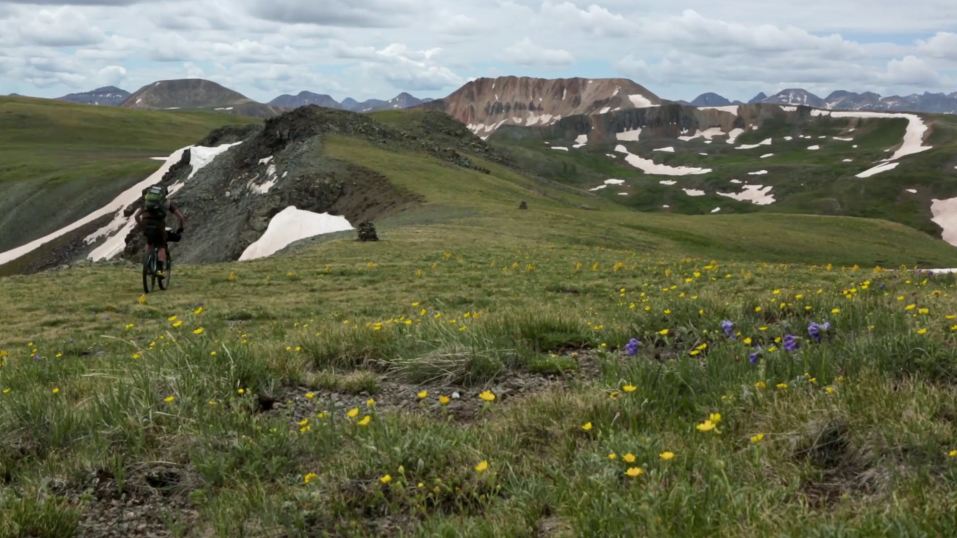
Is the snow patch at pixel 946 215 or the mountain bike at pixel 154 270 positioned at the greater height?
the mountain bike at pixel 154 270

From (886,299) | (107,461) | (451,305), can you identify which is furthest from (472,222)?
(107,461)

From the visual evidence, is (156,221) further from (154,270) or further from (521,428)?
(521,428)

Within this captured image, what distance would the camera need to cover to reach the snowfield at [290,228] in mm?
49312

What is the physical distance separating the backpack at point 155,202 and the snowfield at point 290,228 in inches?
1022

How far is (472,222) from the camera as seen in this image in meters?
44.0

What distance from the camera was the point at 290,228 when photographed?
169 ft

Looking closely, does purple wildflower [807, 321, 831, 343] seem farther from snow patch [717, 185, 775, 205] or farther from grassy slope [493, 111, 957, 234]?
→ snow patch [717, 185, 775, 205]

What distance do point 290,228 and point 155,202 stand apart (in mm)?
29747

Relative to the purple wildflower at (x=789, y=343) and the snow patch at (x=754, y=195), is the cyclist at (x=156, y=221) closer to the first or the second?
the purple wildflower at (x=789, y=343)

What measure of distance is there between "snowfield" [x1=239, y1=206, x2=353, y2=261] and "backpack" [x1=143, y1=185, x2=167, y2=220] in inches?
1022

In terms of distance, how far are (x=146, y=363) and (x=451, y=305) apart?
1070cm

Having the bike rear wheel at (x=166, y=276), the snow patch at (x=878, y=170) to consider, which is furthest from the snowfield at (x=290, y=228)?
the snow patch at (x=878, y=170)

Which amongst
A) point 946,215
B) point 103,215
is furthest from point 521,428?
point 946,215

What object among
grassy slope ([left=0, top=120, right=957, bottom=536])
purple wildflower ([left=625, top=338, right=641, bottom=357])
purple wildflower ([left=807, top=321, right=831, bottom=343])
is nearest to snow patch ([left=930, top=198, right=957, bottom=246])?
purple wildflower ([left=807, top=321, right=831, bottom=343])
